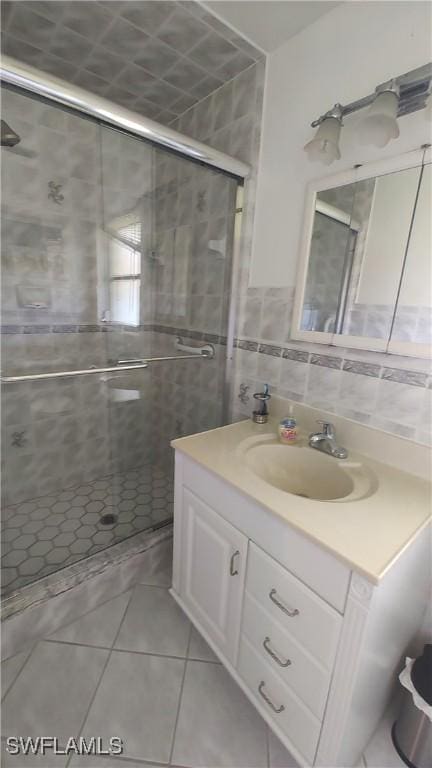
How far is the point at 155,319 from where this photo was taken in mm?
2002

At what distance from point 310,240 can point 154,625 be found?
5.42ft

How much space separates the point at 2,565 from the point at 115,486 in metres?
0.71

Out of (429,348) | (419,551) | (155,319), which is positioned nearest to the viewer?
(419,551)

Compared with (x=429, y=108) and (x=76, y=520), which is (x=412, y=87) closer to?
(x=429, y=108)

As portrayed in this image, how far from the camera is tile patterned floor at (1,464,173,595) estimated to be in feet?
4.62

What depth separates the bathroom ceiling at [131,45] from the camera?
44.9 inches

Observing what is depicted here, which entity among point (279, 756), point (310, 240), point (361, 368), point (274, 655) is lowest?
point (279, 756)

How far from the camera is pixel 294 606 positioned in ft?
2.67

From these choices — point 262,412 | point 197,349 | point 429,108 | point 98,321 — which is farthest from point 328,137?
point 98,321

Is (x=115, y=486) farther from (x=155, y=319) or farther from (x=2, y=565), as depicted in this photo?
(x=155, y=319)

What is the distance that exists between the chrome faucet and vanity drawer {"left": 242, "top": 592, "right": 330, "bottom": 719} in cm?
53

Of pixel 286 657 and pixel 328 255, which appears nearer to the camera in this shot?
pixel 286 657

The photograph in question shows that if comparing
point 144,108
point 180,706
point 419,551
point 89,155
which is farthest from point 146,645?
point 144,108

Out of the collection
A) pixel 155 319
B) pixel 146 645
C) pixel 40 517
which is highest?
pixel 155 319
